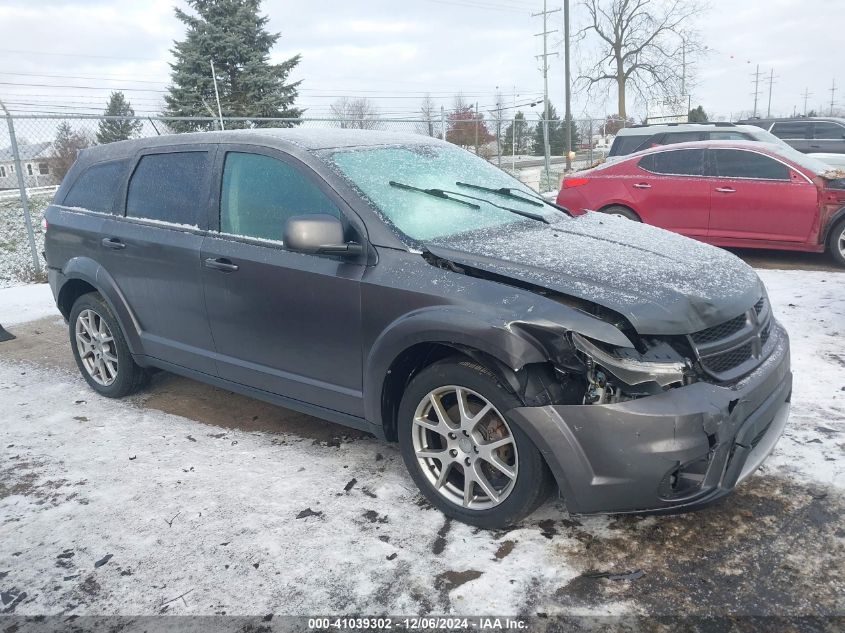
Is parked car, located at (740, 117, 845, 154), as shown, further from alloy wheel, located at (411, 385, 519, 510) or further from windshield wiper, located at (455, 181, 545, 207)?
alloy wheel, located at (411, 385, 519, 510)

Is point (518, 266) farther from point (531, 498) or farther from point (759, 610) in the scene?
point (759, 610)

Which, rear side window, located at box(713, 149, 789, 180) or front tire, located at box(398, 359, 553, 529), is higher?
rear side window, located at box(713, 149, 789, 180)

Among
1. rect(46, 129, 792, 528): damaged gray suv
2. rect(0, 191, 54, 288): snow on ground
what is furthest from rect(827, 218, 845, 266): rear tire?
rect(0, 191, 54, 288): snow on ground

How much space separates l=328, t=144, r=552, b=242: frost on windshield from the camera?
11.0 ft

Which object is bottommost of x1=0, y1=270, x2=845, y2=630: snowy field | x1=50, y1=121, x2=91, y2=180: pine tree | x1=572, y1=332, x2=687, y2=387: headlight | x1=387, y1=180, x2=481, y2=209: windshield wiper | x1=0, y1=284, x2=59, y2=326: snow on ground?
x1=0, y1=270, x2=845, y2=630: snowy field

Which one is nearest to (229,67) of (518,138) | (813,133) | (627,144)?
(518,138)

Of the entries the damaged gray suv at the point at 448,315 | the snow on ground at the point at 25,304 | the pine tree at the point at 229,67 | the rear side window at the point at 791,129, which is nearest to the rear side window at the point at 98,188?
the damaged gray suv at the point at 448,315

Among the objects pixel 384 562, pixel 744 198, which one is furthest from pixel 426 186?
pixel 744 198

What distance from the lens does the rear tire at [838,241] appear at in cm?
769

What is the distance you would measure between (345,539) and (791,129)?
18.3m

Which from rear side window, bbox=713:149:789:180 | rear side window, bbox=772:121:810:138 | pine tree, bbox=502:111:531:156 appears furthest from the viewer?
pine tree, bbox=502:111:531:156

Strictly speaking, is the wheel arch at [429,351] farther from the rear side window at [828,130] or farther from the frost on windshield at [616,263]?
the rear side window at [828,130]

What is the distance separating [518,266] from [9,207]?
14.0 metres

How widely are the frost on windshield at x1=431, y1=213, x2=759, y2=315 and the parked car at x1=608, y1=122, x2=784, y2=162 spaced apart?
8.48m
